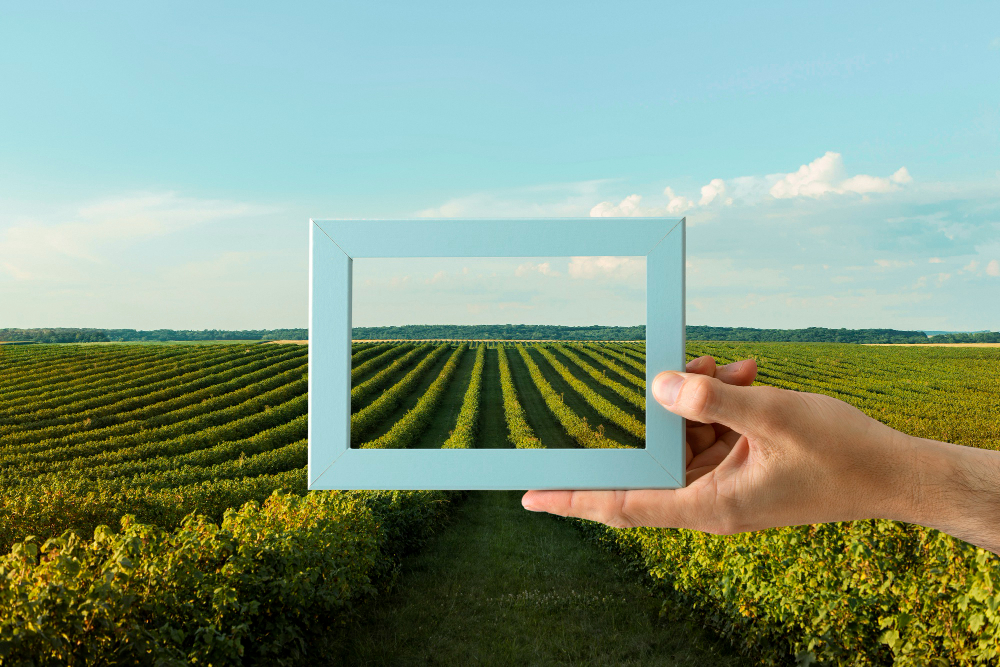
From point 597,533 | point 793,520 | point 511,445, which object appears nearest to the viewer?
point 511,445

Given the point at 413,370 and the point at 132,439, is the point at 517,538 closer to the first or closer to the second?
the point at 413,370

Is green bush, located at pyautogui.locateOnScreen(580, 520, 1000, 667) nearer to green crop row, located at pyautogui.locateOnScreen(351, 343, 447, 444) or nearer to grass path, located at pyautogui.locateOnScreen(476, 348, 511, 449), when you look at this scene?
grass path, located at pyautogui.locateOnScreen(476, 348, 511, 449)

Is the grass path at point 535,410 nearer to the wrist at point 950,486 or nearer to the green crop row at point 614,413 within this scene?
the green crop row at point 614,413

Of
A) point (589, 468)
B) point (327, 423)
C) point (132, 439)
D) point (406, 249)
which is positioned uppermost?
point (406, 249)

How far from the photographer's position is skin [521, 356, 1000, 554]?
178 cm

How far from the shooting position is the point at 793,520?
6.78 feet

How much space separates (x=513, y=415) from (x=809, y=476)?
1.15 m

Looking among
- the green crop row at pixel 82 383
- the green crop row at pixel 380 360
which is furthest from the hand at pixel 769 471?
the green crop row at pixel 82 383

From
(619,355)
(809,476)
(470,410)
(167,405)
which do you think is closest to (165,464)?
(167,405)

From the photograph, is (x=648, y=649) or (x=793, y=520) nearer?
(x=793, y=520)

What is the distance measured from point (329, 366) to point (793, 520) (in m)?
1.97

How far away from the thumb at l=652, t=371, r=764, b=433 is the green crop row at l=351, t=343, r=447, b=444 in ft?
3.60

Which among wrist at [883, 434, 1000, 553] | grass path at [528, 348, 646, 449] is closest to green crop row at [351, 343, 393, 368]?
grass path at [528, 348, 646, 449]

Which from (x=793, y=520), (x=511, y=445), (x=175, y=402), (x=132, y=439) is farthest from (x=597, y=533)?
(x=175, y=402)
